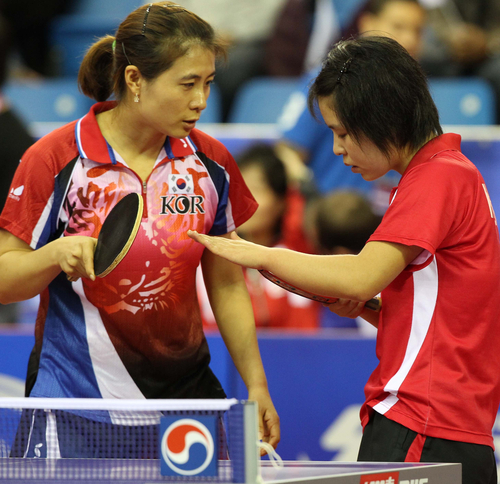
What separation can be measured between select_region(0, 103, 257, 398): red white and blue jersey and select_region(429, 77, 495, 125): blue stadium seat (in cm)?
429

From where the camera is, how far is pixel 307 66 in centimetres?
754

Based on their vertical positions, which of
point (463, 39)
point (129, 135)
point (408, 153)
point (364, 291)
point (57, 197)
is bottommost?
point (364, 291)

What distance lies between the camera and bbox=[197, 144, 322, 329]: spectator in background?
5.21m

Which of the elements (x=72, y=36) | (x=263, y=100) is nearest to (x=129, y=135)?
(x=263, y=100)

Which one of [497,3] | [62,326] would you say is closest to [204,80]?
[62,326]

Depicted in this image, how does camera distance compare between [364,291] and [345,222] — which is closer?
[364,291]

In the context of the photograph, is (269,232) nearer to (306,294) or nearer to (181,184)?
(181,184)

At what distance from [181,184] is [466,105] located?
14.8ft

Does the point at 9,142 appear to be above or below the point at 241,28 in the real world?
below

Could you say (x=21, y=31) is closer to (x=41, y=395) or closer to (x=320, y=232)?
(x=320, y=232)

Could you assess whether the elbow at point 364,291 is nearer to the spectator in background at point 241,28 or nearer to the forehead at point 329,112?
the forehead at point 329,112

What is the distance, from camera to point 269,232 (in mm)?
5629

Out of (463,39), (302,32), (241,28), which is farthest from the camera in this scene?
(241,28)

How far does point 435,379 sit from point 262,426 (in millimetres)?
715
